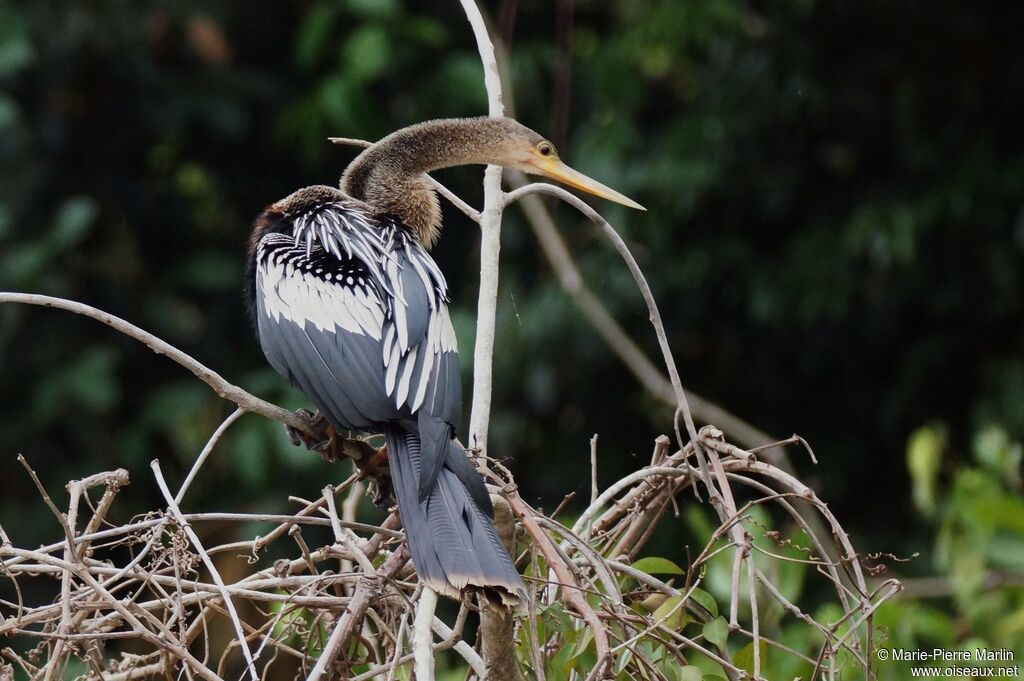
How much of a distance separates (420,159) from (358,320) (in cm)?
60

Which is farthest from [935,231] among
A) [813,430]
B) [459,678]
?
[459,678]

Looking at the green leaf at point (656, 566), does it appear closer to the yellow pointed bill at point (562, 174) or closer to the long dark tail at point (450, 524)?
the long dark tail at point (450, 524)

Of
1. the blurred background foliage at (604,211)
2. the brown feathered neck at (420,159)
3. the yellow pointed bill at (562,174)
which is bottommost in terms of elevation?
the blurred background foliage at (604,211)

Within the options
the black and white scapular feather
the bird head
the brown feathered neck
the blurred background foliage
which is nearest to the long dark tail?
the black and white scapular feather

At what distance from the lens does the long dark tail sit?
5.26ft

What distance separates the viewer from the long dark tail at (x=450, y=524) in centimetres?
160

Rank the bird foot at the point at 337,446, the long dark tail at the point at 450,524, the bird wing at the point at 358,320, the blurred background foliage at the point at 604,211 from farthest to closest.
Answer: the blurred background foliage at the point at 604,211
the bird foot at the point at 337,446
the bird wing at the point at 358,320
the long dark tail at the point at 450,524

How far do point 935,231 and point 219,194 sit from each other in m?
2.92

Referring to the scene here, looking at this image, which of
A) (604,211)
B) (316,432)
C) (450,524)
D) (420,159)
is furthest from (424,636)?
(604,211)

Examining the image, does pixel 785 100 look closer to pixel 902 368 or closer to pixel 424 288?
pixel 902 368

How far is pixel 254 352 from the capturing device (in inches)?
209

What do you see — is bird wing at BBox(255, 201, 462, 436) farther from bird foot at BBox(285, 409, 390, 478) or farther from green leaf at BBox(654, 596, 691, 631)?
green leaf at BBox(654, 596, 691, 631)

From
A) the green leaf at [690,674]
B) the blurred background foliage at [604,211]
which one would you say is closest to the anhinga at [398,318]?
the green leaf at [690,674]

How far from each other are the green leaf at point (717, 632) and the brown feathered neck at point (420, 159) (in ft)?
3.67
